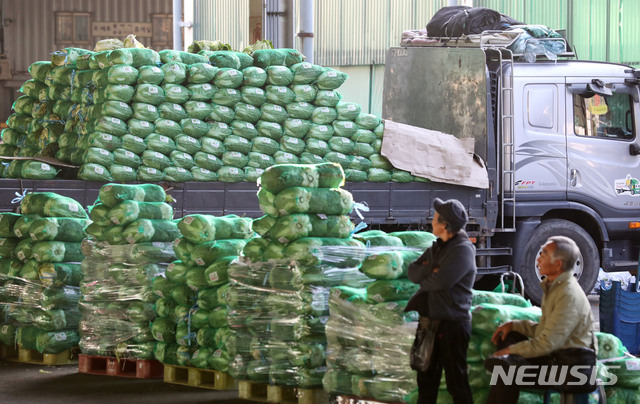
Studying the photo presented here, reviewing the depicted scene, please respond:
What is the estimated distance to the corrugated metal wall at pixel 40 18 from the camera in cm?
2942

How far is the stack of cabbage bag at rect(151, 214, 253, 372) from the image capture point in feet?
28.6

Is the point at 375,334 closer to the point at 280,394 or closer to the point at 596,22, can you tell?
the point at 280,394

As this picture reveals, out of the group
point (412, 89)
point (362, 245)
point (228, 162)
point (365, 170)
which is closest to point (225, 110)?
point (228, 162)

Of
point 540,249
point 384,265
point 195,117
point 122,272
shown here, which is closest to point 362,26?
point 540,249

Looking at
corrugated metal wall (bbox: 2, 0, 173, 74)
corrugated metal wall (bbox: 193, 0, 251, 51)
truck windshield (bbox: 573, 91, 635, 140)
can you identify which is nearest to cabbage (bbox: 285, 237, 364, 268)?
truck windshield (bbox: 573, 91, 635, 140)

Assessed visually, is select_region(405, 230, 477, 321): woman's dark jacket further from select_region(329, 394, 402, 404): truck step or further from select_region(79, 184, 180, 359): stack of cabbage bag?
select_region(79, 184, 180, 359): stack of cabbage bag

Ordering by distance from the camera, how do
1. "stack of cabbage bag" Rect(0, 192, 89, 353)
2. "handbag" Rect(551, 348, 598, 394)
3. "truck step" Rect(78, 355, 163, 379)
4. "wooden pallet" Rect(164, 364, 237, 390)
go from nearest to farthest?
"handbag" Rect(551, 348, 598, 394) < "wooden pallet" Rect(164, 364, 237, 390) < "truck step" Rect(78, 355, 163, 379) < "stack of cabbage bag" Rect(0, 192, 89, 353)

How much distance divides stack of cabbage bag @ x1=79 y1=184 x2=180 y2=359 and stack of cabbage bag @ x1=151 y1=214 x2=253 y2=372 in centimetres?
22

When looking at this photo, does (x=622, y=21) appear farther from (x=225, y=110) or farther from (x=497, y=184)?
(x=225, y=110)

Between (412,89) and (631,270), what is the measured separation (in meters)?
3.81

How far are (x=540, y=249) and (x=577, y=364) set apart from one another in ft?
23.2

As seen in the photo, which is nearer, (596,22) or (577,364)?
(577,364)

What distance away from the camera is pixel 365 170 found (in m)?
12.0

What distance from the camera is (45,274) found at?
9914mm
